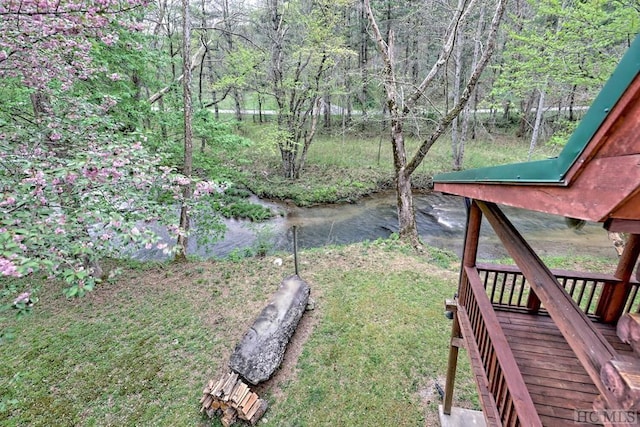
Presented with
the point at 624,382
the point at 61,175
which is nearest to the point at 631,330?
the point at 624,382

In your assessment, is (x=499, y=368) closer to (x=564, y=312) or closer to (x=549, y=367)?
(x=549, y=367)

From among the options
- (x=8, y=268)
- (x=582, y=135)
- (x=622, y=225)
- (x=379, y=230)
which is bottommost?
(x=379, y=230)

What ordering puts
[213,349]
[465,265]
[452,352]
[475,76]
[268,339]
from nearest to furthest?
1. [465,265]
2. [452,352]
3. [268,339]
4. [213,349]
5. [475,76]

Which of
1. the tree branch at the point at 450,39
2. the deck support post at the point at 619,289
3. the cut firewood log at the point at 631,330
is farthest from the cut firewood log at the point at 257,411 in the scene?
the tree branch at the point at 450,39

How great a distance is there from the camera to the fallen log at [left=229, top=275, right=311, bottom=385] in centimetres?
435

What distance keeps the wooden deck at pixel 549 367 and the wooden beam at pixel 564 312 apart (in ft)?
3.33

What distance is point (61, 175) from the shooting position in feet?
8.49

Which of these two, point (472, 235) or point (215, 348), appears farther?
point (215, 348)

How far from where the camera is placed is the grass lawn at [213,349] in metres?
4.10

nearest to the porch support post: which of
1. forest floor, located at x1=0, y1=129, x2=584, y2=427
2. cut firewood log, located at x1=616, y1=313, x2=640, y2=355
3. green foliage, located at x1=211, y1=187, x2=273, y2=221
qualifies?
forest floor, located at x1=0, y1=129, x2=584, y2=427

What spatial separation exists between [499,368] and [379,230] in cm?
881

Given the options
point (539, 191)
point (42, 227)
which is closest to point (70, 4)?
point (42, 227)

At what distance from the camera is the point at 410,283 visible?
Result: 271 inches

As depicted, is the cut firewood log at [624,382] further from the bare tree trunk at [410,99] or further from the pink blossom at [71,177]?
the bare tree trunk at [410,99]
